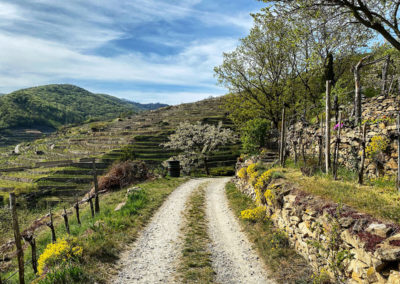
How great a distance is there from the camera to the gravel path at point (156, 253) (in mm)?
6174

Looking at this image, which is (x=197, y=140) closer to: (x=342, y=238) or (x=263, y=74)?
(x=263, y=74)

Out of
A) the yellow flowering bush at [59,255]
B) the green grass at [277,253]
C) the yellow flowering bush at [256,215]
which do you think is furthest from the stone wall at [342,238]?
the yellow flowering bush at [59,255]

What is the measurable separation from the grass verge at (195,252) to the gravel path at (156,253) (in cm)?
29

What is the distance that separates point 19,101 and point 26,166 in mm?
181112

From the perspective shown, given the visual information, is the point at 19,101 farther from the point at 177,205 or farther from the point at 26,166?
the point at 177,205

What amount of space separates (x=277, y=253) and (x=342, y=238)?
2.57 meters

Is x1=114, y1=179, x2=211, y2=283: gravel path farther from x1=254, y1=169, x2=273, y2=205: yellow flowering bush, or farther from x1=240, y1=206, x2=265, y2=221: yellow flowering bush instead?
x1=254, y1=169, x2=273, y2=205: yellow flowering bush

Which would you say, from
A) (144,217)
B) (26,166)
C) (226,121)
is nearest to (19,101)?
(26,166)

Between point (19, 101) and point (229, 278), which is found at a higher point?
point (19, 101)

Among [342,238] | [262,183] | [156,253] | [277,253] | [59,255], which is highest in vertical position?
[262,183]

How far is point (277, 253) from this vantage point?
6.81m

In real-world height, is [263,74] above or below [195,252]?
above

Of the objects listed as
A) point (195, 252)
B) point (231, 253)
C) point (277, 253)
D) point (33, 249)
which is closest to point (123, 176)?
point (33, 249)

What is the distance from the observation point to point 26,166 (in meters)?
43.9
